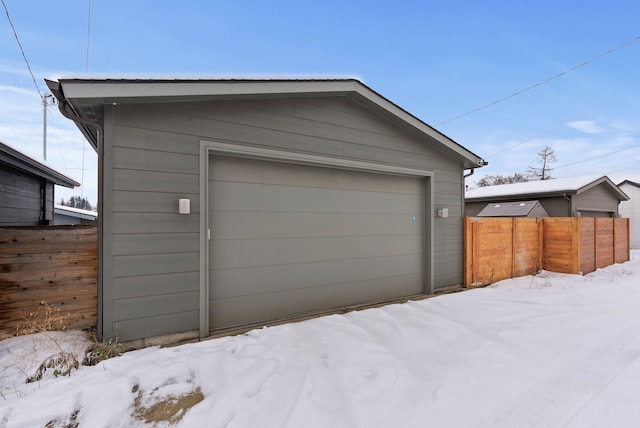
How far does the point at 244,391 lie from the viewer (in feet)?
7.65

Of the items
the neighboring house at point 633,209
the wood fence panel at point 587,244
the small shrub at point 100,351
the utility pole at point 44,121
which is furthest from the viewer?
the utility pole at point 44,121

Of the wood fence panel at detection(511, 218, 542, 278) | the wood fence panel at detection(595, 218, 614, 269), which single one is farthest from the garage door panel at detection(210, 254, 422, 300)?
the wood fence panel at detection(595, 218, 614, 269)

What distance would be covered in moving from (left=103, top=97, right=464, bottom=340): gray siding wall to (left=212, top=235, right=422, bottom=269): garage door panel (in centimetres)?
49

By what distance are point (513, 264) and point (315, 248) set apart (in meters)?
5.17

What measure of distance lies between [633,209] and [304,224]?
67.8ft

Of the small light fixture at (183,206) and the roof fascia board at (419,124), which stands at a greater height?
the roof fascia board at (419,124)

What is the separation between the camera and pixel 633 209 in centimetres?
1606

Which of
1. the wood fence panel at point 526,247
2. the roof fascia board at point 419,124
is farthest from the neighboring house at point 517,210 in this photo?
the roof fascia board at point 419,124

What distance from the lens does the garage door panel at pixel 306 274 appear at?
3.79 metres

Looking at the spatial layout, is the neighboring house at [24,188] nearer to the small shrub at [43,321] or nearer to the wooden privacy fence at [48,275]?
the wooden privacy fence at [48,275]

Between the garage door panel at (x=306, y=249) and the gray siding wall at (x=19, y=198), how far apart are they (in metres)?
4.40

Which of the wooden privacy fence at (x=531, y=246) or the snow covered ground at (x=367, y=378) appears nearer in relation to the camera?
the snow covered ground at (x=367, y=378)

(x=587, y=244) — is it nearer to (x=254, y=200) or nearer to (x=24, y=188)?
(x=254, y=200)

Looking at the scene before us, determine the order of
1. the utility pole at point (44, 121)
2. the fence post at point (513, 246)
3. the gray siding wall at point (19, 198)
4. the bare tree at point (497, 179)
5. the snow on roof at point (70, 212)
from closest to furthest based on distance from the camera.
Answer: the gray siding wall at point (19, 198) < the fence post at point (513, 246) < the snow on roof at point (70, 212) < the utility pole at point (44, 121) < the bare tree at point (497, 179)
